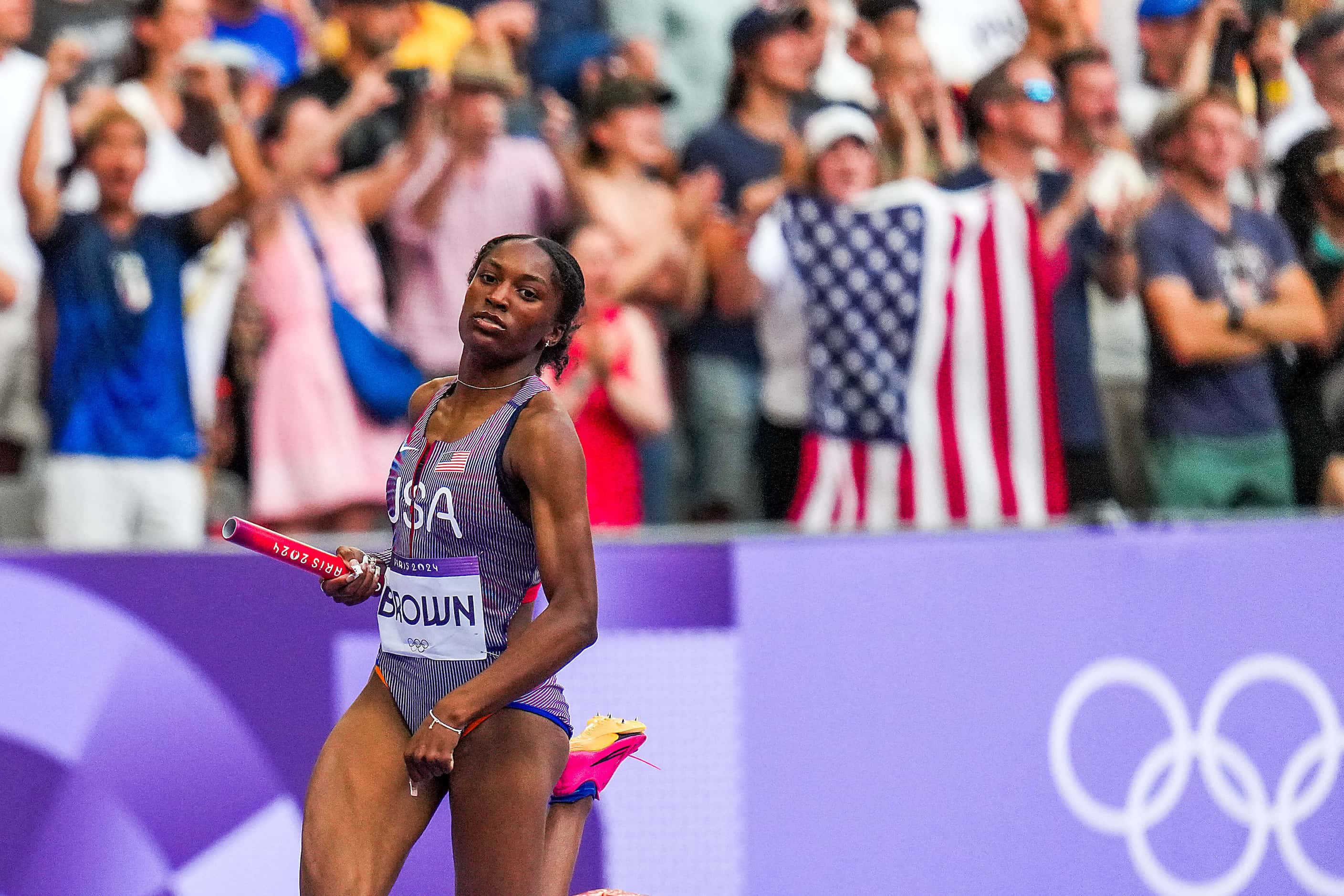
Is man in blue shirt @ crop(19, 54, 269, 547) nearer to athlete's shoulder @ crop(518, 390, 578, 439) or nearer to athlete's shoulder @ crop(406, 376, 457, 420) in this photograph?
athlete's shoulder @ crop(406, 376, 457, 420)

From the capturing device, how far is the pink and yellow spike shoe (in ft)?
13.6

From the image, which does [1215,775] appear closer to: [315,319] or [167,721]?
[167,721]

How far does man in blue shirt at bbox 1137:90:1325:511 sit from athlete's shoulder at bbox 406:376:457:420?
3.88 m

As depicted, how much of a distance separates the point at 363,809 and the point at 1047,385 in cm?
411

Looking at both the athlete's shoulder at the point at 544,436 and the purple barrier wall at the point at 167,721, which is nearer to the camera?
the athlete's shoulder at the point at 544,436

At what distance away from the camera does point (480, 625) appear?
3.86m

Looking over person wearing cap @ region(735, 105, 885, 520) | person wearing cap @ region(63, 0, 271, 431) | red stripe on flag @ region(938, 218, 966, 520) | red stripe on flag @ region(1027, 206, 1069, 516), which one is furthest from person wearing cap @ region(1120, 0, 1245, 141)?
person wearing cap @ region(63, 0, 271, 431)

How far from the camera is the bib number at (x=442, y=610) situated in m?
3.86

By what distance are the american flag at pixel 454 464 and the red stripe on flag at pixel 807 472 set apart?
10.5 feet

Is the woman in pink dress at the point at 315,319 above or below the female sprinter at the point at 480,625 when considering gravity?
above

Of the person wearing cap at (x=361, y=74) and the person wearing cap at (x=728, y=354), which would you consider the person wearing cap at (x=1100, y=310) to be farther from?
the person wearing cap at (x=361, y=74)

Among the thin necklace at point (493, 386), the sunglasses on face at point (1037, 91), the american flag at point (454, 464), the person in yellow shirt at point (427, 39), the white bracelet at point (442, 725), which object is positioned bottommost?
the white bracelet at point (442, 725)

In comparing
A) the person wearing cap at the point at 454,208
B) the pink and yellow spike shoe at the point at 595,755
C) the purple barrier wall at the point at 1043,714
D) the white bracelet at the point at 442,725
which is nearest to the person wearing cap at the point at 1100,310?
the purple barrier wall at the point at 1043,714

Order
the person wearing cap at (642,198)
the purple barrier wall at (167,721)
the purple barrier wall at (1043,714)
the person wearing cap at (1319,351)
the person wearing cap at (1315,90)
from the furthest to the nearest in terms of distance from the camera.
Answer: the person wearing cap at (1315,90) < the person wearing cap at (1319,351) < the person wearing cap at (642,198) < the purple barrier wall at (1043,714) < the purple barrier wall at (167,721)
